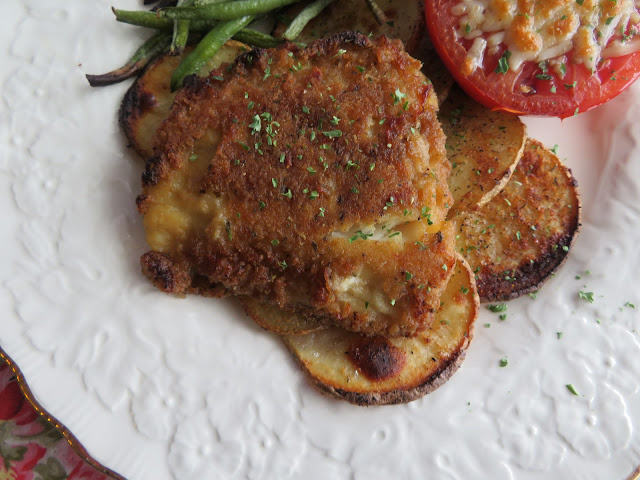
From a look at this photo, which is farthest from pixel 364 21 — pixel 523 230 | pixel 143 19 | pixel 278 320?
pixel 278 320

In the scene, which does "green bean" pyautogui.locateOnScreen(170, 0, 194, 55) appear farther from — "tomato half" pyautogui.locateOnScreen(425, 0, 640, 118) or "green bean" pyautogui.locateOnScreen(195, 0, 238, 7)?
"tomato half" pyautogui.locateOnScreen(425, 0, 640, 118)

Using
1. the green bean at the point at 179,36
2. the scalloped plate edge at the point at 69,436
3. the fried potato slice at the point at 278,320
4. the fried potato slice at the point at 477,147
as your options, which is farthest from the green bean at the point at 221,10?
the scalloped plate edge at the point at 69,436

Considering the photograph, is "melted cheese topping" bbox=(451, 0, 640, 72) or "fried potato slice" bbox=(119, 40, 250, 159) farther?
"fried potato slice" bbox=(119, 40, 250, 159)

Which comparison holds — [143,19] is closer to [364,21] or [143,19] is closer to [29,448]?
[364,21]

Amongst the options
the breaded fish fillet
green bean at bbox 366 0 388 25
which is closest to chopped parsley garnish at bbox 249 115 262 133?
the breaded fish fillet

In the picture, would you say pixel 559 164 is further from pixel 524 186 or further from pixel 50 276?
pixel 50 276

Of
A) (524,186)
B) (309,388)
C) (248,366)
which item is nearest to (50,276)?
(248,366)
